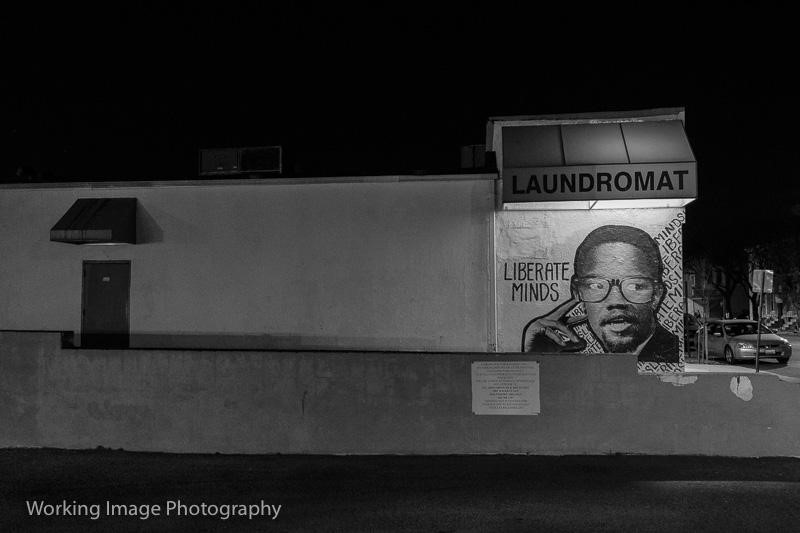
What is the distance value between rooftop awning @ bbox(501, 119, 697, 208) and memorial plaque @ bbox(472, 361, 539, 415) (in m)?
2.46

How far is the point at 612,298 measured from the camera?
395 inches

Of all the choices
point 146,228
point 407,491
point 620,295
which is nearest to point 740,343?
point 620,295

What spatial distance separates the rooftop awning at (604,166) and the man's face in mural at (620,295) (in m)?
1.07

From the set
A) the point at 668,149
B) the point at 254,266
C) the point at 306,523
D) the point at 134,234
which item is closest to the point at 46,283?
the point at 134,234

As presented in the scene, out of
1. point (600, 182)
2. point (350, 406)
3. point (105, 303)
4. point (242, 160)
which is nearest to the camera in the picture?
point (350, 406)

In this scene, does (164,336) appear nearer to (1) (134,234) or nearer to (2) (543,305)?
(1) (134,234)

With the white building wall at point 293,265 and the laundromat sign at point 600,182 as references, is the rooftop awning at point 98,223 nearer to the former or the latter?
the white building wall at point 293,265

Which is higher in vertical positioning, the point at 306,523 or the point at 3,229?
the point at 3,229

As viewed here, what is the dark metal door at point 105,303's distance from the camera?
10.8 metres

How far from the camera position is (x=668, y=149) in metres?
9.27

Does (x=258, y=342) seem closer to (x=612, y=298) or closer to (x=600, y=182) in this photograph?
(x=612, y=298)

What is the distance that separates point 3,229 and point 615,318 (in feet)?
33.5

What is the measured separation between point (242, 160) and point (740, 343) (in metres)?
17.3

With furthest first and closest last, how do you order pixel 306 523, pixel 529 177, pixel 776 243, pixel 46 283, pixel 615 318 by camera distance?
pixel 776 243 → pixel 46 283 → pixel 615 318 → pixel 529 177 → pixel 306 523
